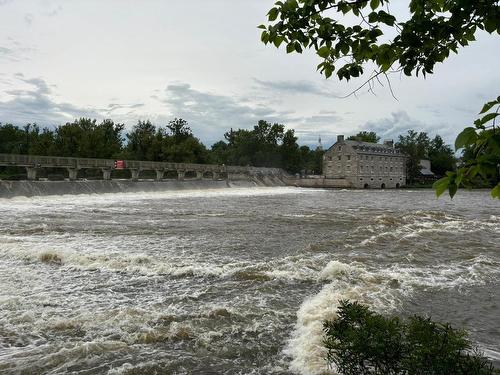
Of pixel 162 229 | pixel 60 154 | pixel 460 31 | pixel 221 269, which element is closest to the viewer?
pixel 460 31

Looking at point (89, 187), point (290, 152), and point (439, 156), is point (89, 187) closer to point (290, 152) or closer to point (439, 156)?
point (290, 152)

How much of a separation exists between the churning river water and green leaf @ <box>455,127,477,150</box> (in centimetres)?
385

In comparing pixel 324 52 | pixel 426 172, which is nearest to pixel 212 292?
pixel 324 52

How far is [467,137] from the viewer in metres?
2.31

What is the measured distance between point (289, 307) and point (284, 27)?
552 cm

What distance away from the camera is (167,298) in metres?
8.27

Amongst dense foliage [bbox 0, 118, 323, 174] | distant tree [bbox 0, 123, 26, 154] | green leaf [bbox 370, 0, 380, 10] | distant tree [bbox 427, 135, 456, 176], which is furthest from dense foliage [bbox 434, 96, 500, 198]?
distant tree [bbox 427, 135, 456, 176]

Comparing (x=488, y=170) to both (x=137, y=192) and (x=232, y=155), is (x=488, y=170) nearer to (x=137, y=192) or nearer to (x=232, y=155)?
(x=137, y=192)

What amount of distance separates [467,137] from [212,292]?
7.17m

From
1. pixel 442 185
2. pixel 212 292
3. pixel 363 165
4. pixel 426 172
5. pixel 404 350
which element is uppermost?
pixel 363 165

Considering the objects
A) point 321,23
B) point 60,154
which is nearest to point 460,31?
point 321,23

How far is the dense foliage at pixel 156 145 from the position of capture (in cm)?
6956

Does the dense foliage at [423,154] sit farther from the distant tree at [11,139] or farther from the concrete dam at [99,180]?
the distant tree at [11,139]

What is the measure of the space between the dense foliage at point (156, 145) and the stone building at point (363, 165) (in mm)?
19084
